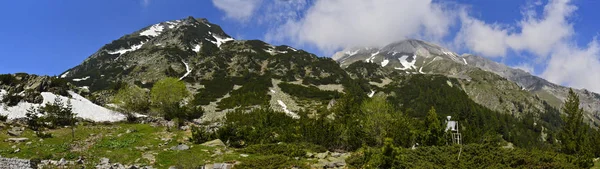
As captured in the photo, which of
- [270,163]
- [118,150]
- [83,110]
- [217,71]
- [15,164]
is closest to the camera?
[15,164]

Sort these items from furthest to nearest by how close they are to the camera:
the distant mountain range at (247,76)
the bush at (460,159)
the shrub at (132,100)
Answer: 1. the distant mountain range at (247,76)
2. the shrub at (132,100)
3. the bush at (460,159)

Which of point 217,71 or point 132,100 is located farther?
point 217,71

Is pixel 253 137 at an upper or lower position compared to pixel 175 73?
lower

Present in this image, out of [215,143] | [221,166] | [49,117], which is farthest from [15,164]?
[49,117]

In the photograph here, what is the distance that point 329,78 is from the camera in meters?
136

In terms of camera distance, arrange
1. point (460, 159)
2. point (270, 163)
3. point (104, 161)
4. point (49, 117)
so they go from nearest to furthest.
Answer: point (460, 159) < point (104, 161) < point (270, 163) < point (49, 117)

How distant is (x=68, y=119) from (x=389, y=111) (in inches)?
1377

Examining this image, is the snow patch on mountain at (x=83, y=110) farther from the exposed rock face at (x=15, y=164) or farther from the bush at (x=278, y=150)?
the bush at (x=278, y=150)

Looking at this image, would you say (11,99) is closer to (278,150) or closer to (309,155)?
(278,150)

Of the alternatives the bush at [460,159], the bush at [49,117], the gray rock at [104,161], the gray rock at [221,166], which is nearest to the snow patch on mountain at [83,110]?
the bush at [49,117]

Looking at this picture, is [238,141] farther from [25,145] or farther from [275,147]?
[25,145]

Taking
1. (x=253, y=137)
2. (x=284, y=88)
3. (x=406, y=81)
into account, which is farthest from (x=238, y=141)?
(x=406, y=81)

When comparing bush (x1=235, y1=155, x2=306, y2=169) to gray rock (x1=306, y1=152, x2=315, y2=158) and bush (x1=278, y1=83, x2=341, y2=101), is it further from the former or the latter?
bush (x1=278, y1=83, x2=341, y2=101)

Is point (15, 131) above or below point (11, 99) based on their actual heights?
below
